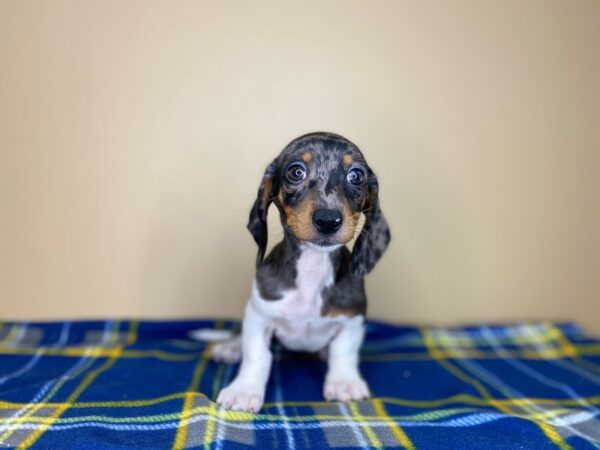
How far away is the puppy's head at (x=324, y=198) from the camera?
1.93 meters

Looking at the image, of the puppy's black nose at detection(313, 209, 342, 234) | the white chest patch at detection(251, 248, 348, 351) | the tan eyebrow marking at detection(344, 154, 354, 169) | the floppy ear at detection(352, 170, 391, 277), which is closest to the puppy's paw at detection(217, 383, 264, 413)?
the white chest patch at detection(251, 248, 348, 351)

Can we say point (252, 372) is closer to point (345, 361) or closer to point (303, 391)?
point (303, 391)

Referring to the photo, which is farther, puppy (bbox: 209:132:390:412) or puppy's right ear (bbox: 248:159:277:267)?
puppy's right ear (bbox: 248:159:277:267)

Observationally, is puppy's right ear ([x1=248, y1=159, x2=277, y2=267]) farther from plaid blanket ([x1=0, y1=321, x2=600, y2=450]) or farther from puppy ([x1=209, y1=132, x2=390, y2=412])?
plaid blanket ([x1=0, y1=321, x2=600, y2=450])

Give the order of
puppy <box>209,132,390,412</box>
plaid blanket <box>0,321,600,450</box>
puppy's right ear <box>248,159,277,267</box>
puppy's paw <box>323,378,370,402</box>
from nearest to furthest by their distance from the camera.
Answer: plaid blanket <box>0,321,600,450</box>, puppy <box>209,132,390,412</box>, puppy's right ear <box>248,159,277,267</box>, puppy's paw <box>323,378,370,402</box>

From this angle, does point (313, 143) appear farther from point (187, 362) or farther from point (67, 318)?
point (67, 318)

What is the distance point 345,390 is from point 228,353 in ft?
2.25

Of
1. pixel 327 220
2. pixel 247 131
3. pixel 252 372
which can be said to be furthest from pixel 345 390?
pixel 247 131

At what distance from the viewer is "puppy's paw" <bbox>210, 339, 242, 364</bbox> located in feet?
8.87

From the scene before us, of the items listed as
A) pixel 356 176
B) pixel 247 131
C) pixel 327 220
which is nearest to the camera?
pixel 327 220

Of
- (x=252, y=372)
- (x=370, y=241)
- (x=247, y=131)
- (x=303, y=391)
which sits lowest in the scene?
(x=303, y=391)

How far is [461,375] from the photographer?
271cm

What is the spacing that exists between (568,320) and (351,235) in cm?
226

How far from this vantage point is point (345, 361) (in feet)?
7.74
